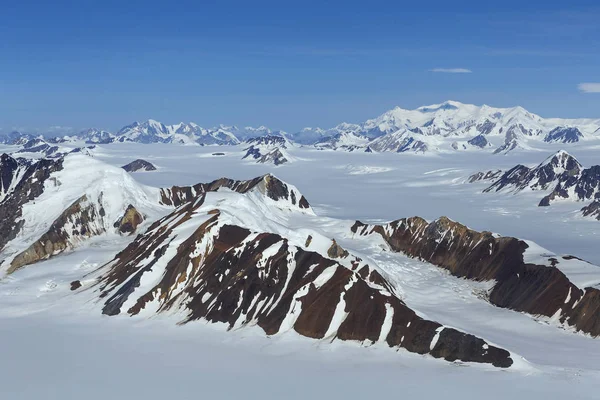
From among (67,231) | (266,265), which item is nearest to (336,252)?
(266,265)

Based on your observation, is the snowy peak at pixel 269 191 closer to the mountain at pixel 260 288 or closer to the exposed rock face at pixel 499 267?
the exposed rock face at pixel 499 267

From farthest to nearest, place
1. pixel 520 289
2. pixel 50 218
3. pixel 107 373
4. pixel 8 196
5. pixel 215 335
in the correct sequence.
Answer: pixel 8 196 < pixel 50 218 < pixel 520 289 < pixel 215 335 < pixel 107 373

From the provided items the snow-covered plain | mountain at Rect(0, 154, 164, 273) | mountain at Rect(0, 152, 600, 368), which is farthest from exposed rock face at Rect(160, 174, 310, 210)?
the snow-covered plain

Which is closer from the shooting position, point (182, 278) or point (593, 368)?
point (593, 368)

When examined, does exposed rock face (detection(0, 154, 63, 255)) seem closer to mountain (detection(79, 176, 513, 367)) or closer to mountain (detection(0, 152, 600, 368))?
mountain (detection(0, 152, 600, 368))

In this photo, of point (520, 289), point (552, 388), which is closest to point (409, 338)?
point (552, 388)

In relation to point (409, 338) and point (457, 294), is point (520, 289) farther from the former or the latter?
point (409, 338)

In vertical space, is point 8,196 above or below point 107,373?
above
